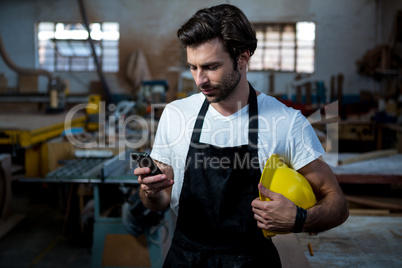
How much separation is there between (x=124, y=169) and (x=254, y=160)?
1613 millimetres

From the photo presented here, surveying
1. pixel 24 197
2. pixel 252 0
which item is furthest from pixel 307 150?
pixel 252 0

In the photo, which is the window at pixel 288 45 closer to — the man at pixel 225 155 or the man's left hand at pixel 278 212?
the man at pixel 225 155

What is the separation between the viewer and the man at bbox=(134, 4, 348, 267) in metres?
1.33

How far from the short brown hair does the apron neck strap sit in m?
0.19

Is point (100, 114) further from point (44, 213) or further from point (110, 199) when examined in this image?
point (110, 199)

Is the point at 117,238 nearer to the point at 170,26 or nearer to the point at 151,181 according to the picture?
the point at 151,181

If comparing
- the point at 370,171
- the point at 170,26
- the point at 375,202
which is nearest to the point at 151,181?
the point at 370,171

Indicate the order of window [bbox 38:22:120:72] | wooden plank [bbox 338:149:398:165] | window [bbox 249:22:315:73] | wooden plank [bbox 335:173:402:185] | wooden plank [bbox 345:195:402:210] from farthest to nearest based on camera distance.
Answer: window [bbox 38:22:120:72]
window [bbox 249:22:315:73]
wooden plank [bbox 338:149:398:165]
wooden plank [bbox 345:195:402:210]
wooden plank [bbox 335:173:402:185]

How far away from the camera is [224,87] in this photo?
138 centimetres

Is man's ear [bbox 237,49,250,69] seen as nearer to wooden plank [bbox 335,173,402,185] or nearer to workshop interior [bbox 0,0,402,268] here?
workshop interior [bbox 0,0,402,268]

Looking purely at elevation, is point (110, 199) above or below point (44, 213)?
above

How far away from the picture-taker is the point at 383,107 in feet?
18.8

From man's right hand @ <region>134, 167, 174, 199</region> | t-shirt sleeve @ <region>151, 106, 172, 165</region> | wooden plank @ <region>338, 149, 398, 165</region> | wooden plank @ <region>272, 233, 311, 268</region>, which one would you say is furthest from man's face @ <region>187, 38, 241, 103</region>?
wooden plank @ <region>338, 149, 398, 165</region>

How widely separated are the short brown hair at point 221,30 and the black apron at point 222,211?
0.85ft
